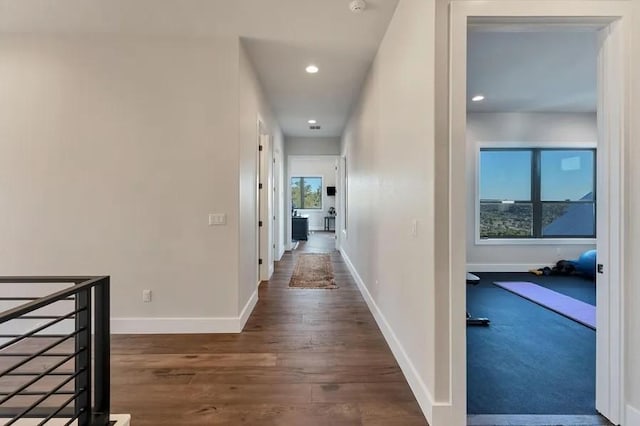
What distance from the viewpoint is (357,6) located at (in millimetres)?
2590

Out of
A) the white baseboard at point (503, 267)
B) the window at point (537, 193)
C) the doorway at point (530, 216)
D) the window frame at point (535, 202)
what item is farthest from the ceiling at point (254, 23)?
the white baseboard at point (503, 267)

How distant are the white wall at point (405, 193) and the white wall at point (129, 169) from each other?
1.42 meters

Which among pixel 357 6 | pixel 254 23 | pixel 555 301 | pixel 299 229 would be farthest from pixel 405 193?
pixel 299 229

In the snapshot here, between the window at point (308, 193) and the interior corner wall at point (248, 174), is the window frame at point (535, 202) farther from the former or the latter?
the window at point (308, 193)

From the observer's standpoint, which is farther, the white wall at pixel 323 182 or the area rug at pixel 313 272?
the white wall at pixel 323 182

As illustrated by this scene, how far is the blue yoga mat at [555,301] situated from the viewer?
11.3 ft

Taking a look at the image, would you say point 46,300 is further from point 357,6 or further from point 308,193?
point 308,193

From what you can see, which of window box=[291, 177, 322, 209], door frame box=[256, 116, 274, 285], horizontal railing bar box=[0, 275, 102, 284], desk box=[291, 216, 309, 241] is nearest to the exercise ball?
door frame box=[256, 116, 274, 285]

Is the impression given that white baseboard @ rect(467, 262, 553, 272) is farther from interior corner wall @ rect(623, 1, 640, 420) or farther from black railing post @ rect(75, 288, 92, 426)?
black railing post @ rect(75, 288, 92, 426)

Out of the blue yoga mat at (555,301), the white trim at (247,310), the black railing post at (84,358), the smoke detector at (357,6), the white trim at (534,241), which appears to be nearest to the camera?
the black railing post at (84,358)

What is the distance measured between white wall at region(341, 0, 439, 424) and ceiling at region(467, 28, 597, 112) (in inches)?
26.0

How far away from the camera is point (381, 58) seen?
3.23 metres

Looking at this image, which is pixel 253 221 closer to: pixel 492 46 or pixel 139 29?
pixel 139 29

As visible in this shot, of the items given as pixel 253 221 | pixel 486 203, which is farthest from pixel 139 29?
pixel 486 203
